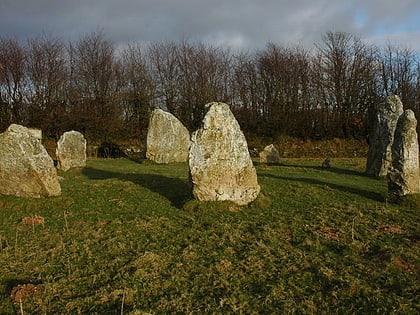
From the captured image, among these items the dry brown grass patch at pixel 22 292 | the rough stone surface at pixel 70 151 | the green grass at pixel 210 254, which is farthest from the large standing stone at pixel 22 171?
the rough stone surface at pixel 70 151

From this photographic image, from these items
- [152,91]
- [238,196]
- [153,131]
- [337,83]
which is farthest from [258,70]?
[238,196]

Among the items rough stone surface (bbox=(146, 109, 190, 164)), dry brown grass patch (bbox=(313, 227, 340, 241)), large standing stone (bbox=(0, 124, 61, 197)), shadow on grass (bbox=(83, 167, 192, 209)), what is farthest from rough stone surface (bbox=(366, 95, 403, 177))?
large standing stone (bbox=(0, 124, 61, 197))

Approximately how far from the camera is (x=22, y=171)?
43.0 feet

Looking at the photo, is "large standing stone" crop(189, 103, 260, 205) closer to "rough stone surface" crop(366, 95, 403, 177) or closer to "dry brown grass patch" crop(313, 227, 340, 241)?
"dry brown grass patch" crop(313, 227, 340, 241)

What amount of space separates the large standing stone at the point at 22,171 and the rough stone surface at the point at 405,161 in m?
11.6

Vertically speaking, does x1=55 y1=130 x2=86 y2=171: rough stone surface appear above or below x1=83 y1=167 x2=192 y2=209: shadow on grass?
above

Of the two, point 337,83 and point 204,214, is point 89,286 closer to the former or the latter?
point 204,214

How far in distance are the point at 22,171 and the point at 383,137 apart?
53.0ft

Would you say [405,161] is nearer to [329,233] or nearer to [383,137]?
[329,233]

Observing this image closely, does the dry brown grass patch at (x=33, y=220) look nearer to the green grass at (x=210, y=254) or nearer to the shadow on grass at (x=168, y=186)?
the green grass at (x=210, y=254)

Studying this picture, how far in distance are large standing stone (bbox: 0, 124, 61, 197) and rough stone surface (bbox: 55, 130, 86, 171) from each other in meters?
9.63

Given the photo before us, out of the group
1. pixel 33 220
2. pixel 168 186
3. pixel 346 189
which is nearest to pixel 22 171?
pixel 33 220

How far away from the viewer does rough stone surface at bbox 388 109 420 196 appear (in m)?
13.0

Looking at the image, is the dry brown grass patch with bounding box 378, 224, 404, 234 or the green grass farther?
the dry brown grass patch with bounding box 378, 224, 404, 234
